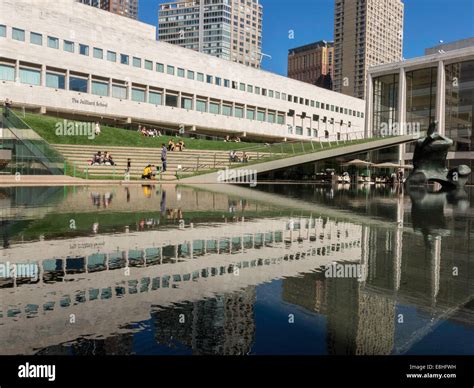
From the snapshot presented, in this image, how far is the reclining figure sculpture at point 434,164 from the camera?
28.8m

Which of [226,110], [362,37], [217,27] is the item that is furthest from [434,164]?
[217,27]

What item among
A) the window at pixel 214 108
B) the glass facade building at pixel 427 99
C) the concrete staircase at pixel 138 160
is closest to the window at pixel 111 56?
the window at pixel 214 108

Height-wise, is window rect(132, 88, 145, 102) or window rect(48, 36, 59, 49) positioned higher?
window rect(48, 36, 59, 49)

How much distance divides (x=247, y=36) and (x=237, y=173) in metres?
129

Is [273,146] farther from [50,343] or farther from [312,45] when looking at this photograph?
[312,45]

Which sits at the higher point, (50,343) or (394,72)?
(394,72)

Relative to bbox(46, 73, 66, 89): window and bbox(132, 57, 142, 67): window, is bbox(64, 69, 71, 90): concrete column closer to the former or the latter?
bbox(46, 73, 66, 89): window

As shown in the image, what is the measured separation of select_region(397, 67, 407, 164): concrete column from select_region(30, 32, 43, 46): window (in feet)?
157

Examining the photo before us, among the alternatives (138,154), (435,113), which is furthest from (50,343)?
(435,113)

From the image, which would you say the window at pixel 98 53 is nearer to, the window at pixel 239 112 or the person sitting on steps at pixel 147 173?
the window at pixel 239 112

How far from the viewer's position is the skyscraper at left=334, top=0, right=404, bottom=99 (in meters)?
108

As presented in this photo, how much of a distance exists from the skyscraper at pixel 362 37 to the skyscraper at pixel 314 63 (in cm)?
388

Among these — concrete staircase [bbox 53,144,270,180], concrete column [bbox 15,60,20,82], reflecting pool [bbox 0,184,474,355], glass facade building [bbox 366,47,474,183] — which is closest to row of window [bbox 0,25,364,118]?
concrete column [bbox 15,60,20,82]
